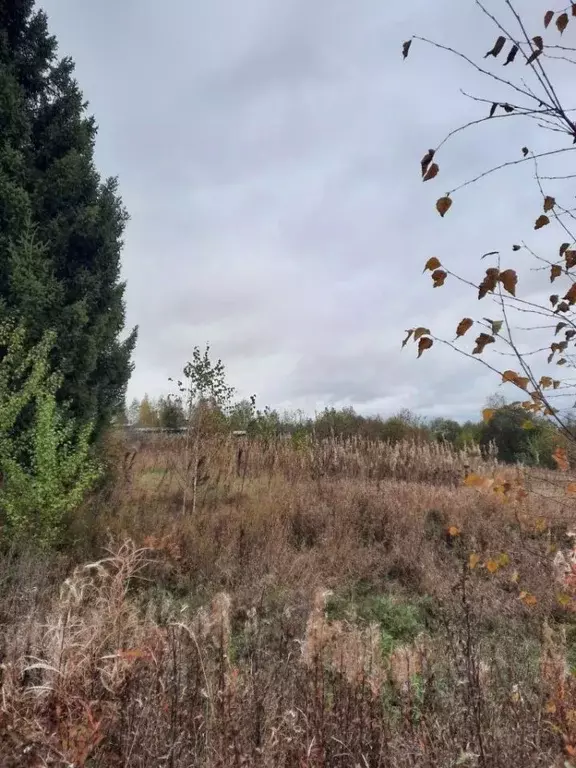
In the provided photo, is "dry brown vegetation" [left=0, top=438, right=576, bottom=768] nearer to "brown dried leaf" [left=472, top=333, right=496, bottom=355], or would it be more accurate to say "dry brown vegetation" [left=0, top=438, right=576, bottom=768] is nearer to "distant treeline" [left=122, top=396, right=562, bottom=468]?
"brown dried leaf" [left=472, top=333, right=496, bottom=355]

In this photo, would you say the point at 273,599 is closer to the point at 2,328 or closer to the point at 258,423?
the point at 2,328

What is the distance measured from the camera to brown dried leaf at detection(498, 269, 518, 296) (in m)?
1.92

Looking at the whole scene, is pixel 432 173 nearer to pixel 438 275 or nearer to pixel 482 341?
pixel 438 275

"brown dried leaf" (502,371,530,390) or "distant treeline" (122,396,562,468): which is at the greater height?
"distant treeline" (122,396,562,468)

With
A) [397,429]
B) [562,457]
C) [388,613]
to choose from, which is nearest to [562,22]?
[562,457]

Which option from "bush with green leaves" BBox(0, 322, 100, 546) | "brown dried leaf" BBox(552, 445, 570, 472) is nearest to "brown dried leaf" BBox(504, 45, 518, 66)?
"brown dried leaf" BBox(552, 445, 570, 472)

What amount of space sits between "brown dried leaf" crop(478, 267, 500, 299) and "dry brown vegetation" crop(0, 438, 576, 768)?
123 cm

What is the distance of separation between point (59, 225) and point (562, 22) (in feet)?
30.9

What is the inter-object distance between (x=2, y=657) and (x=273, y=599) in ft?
8.76

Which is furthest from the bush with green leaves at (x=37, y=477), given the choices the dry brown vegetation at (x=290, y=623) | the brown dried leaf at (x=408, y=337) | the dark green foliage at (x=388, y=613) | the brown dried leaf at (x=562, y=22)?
the brown dried leaf at (x=562, y=22)

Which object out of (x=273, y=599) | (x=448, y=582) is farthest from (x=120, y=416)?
(x=448, y=582)

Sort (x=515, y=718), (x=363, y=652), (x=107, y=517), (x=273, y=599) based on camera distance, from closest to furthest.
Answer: (x=515, y=718) → (x=363, y=652) → (x=273, y=599) → (x=107, y=517)

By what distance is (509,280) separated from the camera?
6.32 feet

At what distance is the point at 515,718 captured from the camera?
7.90 feet
